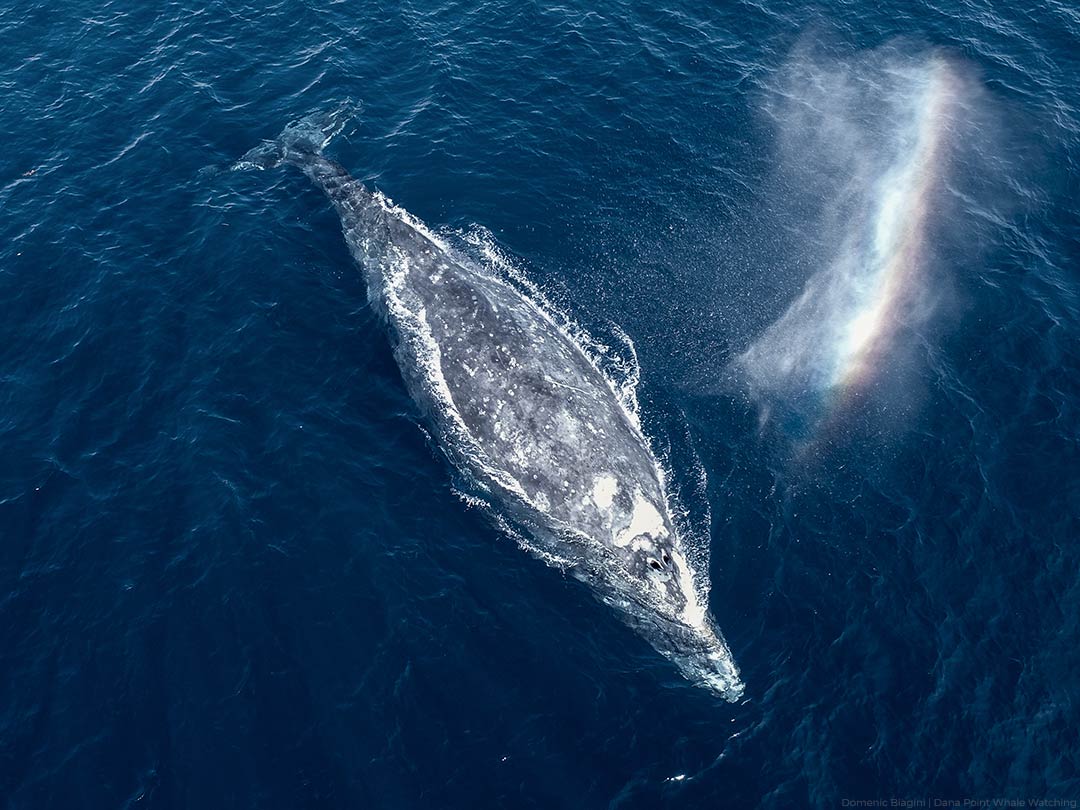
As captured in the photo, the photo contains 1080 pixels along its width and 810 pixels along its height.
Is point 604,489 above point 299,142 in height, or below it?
below

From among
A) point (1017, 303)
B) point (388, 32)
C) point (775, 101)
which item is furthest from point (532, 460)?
point (388, 32)

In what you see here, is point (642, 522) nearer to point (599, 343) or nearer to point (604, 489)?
point (604, 489)

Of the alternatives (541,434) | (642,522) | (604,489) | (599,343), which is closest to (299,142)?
(599,343)

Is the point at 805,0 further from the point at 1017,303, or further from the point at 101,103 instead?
the point at 101,103

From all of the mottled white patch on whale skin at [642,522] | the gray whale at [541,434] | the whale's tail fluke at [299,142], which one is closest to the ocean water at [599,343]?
the gray whale at [541,434]

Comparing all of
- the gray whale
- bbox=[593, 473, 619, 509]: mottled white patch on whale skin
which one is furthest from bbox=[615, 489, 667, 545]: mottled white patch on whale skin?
bbox=[593, 473, 619, 509]: mottled white patch on whale skin

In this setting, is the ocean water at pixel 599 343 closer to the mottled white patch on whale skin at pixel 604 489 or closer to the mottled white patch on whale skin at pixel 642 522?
the mottled white patch on whale skin at pixel 642 522

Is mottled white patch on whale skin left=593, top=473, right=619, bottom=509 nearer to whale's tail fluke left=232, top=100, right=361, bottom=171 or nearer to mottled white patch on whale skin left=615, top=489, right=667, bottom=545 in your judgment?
mottled white patch on whale skin left=615, top=489, right=667, bottom=545
